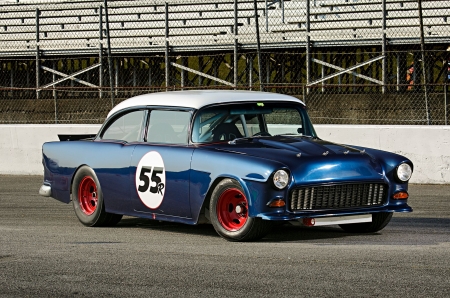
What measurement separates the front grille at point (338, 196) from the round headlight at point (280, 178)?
13 centimetres

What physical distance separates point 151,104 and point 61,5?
75.9 ft

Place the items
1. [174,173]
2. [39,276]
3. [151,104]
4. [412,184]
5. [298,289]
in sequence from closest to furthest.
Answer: [298,289] → [39,276] → [174,173] → [151,104] → [412,184]

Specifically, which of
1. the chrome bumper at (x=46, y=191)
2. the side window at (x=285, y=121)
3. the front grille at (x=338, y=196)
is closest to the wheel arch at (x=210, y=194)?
the front grille at (x=338, y=196)

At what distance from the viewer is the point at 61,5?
3212cm

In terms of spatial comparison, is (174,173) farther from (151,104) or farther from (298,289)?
(298,289)

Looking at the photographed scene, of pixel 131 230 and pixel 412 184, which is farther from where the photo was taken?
pixel 412 184

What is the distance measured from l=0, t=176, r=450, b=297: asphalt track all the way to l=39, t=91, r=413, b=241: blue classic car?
0.24m

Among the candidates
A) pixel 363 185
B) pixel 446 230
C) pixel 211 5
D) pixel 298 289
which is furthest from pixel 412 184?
pixel 211 5

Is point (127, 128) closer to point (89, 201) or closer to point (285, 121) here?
point (89, 201)

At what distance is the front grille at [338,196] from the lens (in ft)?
27.7

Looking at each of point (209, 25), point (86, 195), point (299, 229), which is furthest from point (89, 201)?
A: point (209, 25)

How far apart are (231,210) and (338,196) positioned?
3.03 feet

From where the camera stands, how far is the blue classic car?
843cm

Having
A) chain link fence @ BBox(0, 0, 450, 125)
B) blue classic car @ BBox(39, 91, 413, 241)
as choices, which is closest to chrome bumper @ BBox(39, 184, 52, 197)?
blue classic car @ BBox(39, 91, 413, 241)
